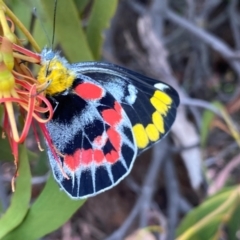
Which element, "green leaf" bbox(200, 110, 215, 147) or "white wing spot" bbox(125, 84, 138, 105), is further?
"green leaf" bbox(200, 110, 215, 147)

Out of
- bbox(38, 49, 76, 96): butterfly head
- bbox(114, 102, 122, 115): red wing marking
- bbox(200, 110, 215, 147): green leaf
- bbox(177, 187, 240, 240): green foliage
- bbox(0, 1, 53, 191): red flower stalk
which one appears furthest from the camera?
bbox(200, 110, 215, 147): green leaf

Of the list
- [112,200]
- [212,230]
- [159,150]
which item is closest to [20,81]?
[212,230]

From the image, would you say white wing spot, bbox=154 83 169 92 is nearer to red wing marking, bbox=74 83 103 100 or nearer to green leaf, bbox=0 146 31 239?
red wing marking, bbox=74 83 103 100

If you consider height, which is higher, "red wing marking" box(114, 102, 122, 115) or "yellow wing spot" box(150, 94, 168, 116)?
"red wing marking" box(114, 102, 122, 115)

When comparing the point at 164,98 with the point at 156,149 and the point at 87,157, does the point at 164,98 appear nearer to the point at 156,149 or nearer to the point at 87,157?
the point at 87,157

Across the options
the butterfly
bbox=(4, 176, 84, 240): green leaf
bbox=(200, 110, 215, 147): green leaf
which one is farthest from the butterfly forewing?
bbox=(200, 110, 215, 147): green leaf

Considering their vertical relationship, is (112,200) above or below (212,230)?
above

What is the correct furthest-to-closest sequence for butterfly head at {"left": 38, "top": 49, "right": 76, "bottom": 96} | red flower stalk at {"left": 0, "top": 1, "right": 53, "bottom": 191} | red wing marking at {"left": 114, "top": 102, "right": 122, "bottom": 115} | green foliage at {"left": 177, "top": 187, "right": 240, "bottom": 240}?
green foliage at {"left": 177, "top": 187, "right": 240, "bottom": 240} < red wing marking at {"left": 114, "top": 102, "right": 122, "bottom": 115} < butterfly head at {"left": 38, "top": 49, "right": 76, "bottom": 96} < red flower stalk at {"left": 0, "top": 1, "right": 53, "bottom": 191}

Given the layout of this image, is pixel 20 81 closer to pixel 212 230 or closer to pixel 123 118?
pixel 123 118
